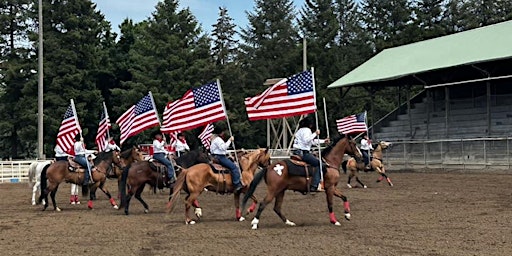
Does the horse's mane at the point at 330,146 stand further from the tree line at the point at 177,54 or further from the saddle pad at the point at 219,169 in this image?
the tree line at the point at 177,54

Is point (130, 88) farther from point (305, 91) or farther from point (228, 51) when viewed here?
point (305, 91)

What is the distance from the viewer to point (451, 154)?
3612 centimetres

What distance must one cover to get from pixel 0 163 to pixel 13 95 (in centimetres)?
1703

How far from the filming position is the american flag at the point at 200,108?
1653cm

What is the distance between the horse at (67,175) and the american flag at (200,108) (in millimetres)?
4185

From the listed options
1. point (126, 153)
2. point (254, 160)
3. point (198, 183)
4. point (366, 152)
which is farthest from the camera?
point (366, 152)

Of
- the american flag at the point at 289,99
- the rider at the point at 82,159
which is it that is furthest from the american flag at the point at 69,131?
the american flag at the point at 289,99

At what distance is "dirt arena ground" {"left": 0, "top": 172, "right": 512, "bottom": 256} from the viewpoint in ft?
36.7

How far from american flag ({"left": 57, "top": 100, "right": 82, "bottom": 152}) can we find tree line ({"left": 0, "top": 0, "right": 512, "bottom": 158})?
99.2 feet

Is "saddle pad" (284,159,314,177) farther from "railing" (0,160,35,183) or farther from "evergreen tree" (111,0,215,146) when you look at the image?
"evergreen tree" (111,0,215,146)

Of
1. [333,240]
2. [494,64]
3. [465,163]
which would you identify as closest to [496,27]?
[494,64]

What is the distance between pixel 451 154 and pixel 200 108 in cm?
2316

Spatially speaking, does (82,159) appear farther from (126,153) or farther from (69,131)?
(126,153)

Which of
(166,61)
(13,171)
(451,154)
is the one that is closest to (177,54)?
(166,61)
